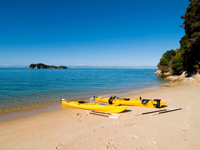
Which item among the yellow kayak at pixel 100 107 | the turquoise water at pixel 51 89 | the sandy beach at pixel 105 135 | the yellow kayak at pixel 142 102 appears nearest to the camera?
the sandy beach at pixel 105 135

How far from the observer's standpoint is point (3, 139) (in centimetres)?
505

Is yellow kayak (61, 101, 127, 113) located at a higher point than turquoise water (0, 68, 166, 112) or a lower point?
higher

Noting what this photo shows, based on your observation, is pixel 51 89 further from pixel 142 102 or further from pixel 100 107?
pixel 142 102

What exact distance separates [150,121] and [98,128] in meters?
2.84

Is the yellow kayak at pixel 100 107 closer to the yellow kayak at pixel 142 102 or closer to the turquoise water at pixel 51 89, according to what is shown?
the yellow kayak at pixel 142 102

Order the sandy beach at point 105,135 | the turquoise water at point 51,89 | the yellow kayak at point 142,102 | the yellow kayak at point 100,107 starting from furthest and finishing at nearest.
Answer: the turquoise water at point 51,89
the yellow kayak at point 142,102
the yellow kayak at point 100,107
the sandy beach at point 105,135

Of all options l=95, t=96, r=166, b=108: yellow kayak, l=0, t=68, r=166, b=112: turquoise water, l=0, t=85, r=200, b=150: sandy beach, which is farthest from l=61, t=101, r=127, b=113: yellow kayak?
l=0, t=68, r=166, b=112: turquoise water

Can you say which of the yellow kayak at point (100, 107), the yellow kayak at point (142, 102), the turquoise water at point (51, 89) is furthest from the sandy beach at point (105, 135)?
the turquoise water at point (51, 89)

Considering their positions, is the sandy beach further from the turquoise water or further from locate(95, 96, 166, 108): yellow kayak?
the turquoise water

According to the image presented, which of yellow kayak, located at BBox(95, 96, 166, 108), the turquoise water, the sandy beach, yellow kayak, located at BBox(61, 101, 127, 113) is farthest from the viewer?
the turquoise water

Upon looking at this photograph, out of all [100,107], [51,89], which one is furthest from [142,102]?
[51,89]

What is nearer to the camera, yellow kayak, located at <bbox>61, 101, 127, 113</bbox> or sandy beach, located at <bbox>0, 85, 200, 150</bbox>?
sandy beach, located at <bbox>0, 85, 200, 150</bbox>

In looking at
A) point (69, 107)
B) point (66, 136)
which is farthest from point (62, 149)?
point (69, 107)

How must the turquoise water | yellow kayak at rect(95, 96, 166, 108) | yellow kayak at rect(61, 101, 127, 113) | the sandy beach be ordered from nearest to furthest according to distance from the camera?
1. the sandy beach
2. yellow kayak at rect(61, 101, 127, 113)
3. yellow kayak at rect(95, 96, 166, 108)
4. the turquoise water
